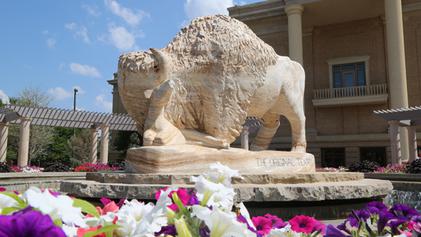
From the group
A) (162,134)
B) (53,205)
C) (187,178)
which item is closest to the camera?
(53,205)

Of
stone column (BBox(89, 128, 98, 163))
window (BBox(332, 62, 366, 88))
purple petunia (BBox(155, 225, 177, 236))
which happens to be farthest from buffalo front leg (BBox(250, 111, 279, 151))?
window (BBox(332, 62, 366, 88))

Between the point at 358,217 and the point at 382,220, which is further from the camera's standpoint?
the point at 358,217

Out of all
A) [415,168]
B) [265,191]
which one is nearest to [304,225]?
[265,191]

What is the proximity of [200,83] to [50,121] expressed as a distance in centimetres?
1765

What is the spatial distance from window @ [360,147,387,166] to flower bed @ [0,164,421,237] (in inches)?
1074

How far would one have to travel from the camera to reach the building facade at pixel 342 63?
26.6m

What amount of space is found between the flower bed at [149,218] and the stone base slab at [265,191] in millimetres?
2554

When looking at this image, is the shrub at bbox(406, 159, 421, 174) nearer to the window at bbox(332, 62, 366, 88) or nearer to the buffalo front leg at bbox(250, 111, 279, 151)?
the buffalo front leg at bbox(250, 111, 279, 151)

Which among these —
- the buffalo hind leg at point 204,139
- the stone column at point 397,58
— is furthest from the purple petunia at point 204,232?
the stone column at point 397,58

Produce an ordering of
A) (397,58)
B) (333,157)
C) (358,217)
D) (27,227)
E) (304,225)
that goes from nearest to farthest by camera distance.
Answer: (27,227)
(304,225)
(358,217)
(397,58)
(333,157)

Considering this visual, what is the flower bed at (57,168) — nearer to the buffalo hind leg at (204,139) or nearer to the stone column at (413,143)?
the buffalo hind leg at (204,139)

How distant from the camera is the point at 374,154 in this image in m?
26.8

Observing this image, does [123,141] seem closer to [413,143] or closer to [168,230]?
[413,143]

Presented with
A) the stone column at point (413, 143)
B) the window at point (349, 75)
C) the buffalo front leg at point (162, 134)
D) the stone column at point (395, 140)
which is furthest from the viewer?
the window at point (349, 75)
